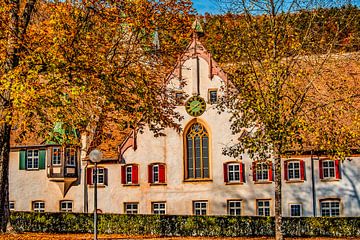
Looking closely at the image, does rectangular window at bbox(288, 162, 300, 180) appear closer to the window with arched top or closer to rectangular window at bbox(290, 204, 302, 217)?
rectangular window at bbox(290, 204, 302, 217)

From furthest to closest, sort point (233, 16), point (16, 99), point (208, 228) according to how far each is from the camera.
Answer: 1. point (208, 228)
2. point (233, 16)
3. point (16, 99)

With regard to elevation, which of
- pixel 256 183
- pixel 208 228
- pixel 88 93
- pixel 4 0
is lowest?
pixel 208 228

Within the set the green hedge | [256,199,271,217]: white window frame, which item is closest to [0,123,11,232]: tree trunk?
the green hedge

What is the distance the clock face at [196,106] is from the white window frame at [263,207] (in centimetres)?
698

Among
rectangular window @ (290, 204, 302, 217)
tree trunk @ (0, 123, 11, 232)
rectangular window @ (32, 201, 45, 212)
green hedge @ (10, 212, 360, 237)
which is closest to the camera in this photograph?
tree trunk @ (0, 123, 11, 232)

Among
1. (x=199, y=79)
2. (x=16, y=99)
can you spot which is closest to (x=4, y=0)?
(x=16, y=99)

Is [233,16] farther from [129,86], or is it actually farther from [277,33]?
[129,86]

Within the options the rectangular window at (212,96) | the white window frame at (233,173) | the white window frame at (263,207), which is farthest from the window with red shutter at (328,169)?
the rectangular window at (212,96)

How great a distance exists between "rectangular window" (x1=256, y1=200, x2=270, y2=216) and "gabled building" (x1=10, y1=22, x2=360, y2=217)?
5 centimetres

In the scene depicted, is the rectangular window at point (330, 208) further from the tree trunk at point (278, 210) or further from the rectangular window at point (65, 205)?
the rectangular window at point (65, 205)

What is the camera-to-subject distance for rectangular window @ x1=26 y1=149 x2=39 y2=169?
41.9m

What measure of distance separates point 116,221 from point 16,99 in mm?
13349

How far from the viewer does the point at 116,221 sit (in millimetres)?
29641

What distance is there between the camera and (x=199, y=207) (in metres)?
38.3
